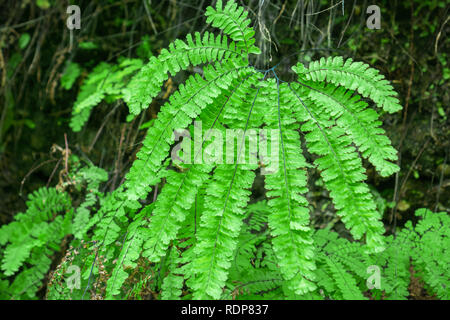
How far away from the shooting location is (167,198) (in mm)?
1362

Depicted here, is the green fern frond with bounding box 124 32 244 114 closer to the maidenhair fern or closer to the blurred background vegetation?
the maidenhair fern

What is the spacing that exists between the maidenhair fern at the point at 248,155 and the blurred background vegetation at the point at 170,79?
1.23ft

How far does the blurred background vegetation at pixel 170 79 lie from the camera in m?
2.46

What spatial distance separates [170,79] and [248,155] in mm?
1643

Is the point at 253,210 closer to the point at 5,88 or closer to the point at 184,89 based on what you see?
the point at 184,89

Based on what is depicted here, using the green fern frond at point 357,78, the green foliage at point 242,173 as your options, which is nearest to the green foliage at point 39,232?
the green foliage at point 242,173

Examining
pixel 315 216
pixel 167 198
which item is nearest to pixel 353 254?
pixel 315 216

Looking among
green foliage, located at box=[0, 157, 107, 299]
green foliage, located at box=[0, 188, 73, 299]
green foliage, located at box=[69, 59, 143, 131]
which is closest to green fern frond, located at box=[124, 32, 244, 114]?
green foliage, located at box=[0, 157, 107, 299]

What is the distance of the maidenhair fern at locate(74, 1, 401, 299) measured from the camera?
4.03 ft

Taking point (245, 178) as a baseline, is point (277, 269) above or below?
below

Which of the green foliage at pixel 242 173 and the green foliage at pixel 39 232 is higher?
the green foliage at pixel 242 173

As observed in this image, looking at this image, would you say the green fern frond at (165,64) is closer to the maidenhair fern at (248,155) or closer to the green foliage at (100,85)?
the maidenhair fern at (248,155)

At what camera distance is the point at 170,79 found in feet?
8.91
